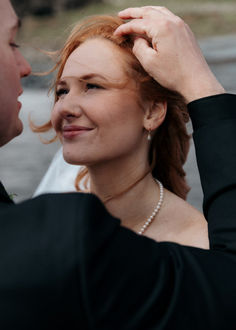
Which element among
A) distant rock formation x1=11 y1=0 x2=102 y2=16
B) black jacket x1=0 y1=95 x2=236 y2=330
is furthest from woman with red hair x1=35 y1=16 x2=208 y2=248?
distant rock formation x1=11 y1=0 x2=102 y2=16

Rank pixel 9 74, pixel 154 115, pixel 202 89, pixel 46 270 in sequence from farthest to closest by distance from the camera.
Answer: pixel 154 115, pixel 202 89, pixel 9 74, pixel 46 270

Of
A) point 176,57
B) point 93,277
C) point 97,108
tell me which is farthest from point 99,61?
point 93,277

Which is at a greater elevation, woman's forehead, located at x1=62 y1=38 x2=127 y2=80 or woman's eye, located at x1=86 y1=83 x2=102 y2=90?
woman's forehead, located at x1=62 y1=38 x2=127 y2=80

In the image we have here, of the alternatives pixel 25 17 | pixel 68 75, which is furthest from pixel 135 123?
pixel 25 17

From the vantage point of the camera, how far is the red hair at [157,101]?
8.04 feet

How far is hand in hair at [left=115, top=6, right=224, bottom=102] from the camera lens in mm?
1803

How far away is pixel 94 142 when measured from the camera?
91.7 inches

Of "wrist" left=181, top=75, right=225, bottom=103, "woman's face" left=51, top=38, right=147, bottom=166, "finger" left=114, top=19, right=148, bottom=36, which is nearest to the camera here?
"wrist" left=181, top=75, right=225, bottom=103

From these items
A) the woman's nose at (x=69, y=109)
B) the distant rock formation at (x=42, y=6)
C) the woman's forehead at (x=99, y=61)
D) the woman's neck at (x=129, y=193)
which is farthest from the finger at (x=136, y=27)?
the distant rock formation at (x=42, y=6)

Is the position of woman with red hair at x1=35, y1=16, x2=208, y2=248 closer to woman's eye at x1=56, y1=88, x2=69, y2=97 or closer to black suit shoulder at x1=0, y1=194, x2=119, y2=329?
woman's eye at x1=56, y1=88, x2=69, y2=97

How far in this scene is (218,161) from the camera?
5.28ft

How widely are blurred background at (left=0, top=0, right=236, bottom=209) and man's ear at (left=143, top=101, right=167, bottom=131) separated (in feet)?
2.27

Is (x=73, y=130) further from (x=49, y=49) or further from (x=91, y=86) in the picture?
(x=49, y=49)

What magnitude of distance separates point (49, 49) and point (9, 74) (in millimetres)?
18242
